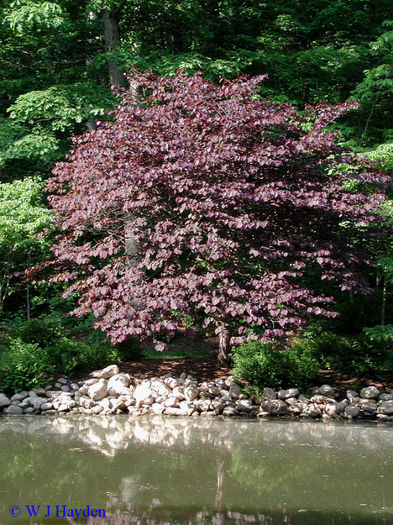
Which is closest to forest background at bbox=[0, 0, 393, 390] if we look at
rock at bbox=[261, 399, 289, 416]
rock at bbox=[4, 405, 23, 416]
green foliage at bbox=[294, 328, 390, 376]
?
green foliage at bbox=[294, 328, 390, 376]

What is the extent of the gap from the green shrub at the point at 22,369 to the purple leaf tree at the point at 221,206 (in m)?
1.16

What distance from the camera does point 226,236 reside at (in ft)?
26.7

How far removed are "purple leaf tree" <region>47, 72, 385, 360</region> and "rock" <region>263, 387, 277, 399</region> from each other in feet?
3.36

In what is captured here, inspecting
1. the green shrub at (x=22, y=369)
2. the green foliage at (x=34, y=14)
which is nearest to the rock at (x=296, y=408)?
the green shrub at (x=22, y=369)

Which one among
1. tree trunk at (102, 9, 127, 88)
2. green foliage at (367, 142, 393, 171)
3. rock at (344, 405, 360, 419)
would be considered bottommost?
rock at (344, 405, 360, 419)

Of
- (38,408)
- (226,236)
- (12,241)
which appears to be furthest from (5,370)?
(226,236)

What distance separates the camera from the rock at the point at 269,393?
841cm

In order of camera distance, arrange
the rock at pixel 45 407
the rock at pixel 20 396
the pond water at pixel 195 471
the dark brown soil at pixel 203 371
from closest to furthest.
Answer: the pond water at pixel 195 471
the rock at pixel 45 407
the rock at pixel 20 396
the dark brown soil at pixel 203 371

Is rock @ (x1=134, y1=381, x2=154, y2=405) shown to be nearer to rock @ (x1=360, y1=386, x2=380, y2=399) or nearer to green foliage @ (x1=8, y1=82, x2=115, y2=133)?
rock @ (x1=360, y1=386, x2=380, y2=399)

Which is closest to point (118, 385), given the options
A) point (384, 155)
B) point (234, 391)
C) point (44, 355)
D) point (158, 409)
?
point (158, 409)

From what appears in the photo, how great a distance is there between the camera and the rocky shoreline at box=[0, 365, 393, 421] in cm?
821

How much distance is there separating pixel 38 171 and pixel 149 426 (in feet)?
30.5

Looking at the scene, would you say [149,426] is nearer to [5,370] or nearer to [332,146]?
[5,370]

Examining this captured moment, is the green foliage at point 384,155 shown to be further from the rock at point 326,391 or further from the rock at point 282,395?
the rock at point 282,395
